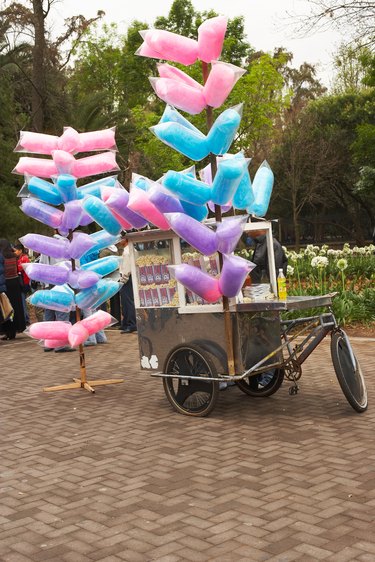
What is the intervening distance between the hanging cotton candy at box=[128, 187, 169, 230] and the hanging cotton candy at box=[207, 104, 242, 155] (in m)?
0.70

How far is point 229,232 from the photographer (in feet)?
20.7

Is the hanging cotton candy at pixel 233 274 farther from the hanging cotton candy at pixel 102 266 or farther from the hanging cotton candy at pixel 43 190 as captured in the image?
the hanging cotton candy at pixel 43 190

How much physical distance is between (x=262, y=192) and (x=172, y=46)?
1521mm

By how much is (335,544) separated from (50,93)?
2198 centimetres

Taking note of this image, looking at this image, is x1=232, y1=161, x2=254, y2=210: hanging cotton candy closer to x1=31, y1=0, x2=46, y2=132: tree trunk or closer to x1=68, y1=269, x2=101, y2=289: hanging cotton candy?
x1=68, y1=269, x2=101, y2=289: hanging cotton candy

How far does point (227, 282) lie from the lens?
21.1 ft

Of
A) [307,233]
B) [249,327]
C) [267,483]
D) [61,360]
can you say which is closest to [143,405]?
[249,327]

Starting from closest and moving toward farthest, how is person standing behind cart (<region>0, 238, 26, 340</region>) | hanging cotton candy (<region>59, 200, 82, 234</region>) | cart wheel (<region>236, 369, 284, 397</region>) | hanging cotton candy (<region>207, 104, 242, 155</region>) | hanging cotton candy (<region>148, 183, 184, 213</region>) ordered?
1. hanging cotton candy (<region>207, 104, 242, 155</region>)
2. hanging cotton candy (<region>148, 183, 184, 213</region>)
3. cart wheel (<region>236, 369, 284, 397</region>)
4. hanging cotton candy (<region>59, 200, 82, 234</region>)
5. person standing behind cart (<region>0, 238, 26, 340</region>)

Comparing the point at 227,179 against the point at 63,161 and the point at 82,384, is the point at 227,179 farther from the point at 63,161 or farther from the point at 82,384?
the point at 82,384

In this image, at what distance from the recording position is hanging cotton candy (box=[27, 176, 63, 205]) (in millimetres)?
8258

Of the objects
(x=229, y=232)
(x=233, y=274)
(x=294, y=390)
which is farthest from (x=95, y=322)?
(x=229, y=232)

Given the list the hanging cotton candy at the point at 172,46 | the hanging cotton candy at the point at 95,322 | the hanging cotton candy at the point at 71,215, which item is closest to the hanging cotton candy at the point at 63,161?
the hanging cotton candy at the point at 71,215

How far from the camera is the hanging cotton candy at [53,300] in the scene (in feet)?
27.5

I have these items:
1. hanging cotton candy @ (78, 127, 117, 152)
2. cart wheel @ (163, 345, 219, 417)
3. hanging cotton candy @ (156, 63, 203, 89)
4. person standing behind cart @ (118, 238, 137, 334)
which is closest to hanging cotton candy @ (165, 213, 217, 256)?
cart wheel @ (163, 345, 219, 417)
